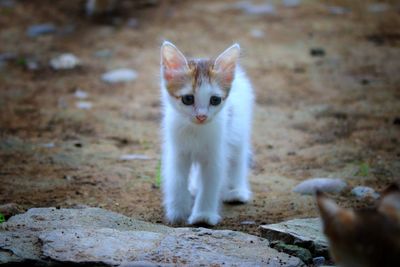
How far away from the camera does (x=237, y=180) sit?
5.69m

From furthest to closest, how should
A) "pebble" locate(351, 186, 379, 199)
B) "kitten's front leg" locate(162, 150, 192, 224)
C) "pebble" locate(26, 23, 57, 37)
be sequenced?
"pebble" locate(26, 23, 57, 37), "pebble" locate(351, 186, 379, 199), "kitten's front leg" locate(162, 150, 192, 224)

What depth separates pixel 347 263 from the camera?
9.00ft

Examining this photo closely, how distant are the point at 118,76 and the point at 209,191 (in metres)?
4.43

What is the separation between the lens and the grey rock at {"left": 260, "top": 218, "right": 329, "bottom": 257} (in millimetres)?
4129

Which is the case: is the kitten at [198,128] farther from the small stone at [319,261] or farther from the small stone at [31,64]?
the small stone at [31,64]

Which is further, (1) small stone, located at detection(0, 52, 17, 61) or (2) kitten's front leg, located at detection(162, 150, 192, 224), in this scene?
(1) small stone, located at detection(0, 52, 17, 61)

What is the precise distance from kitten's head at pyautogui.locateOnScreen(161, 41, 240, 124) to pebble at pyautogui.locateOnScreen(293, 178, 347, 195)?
48.6 inches

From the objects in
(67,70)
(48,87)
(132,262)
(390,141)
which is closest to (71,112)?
(48,87)

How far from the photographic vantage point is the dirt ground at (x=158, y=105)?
571 cm

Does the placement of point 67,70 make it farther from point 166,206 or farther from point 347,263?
point 347,263

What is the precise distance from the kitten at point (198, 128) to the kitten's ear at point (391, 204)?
6.78 feet

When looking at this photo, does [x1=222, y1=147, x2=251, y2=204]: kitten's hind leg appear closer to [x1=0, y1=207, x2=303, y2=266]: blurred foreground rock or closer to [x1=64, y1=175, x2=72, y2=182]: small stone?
[x1=0, y1=207, x2=303, y2=266]: blurred foreground rock

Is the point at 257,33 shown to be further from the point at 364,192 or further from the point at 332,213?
the point at 332,213

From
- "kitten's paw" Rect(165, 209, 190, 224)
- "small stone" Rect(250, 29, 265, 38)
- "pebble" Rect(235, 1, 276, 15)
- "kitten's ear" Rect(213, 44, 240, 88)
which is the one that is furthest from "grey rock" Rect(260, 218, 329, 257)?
"pebble" Rect(235, 1, 276, 15)
